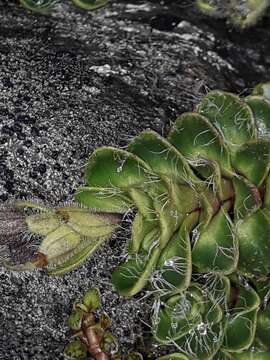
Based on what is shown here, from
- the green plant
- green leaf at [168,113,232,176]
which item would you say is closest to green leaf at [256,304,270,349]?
green leaf at [168,113,232,176]

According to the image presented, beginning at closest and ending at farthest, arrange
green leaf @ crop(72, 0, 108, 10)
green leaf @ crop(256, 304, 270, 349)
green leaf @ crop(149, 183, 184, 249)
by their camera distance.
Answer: green leaf @ crop(149, 183, 184, 249) → green leaf @ crop(256, 304, 270, 349) → green leaf @ crop(72, 0, 108, 10)

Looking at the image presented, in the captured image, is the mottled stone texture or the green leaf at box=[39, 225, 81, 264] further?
the mottled stone texture

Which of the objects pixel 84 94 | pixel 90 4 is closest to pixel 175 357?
pixel 84 94

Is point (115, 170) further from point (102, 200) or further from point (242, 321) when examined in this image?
point (242, 321)

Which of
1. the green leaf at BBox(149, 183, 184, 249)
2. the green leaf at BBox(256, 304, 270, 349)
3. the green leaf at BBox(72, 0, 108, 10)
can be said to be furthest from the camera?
the green leaf at BBox(72, 0, 108, 10)

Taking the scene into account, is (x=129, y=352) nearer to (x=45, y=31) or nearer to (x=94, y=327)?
(x=94, y=327)

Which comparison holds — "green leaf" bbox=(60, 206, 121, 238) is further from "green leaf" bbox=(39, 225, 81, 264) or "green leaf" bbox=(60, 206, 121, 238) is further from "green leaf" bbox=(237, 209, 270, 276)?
"green leaf" bbox=(237, 209, 270, 276)
